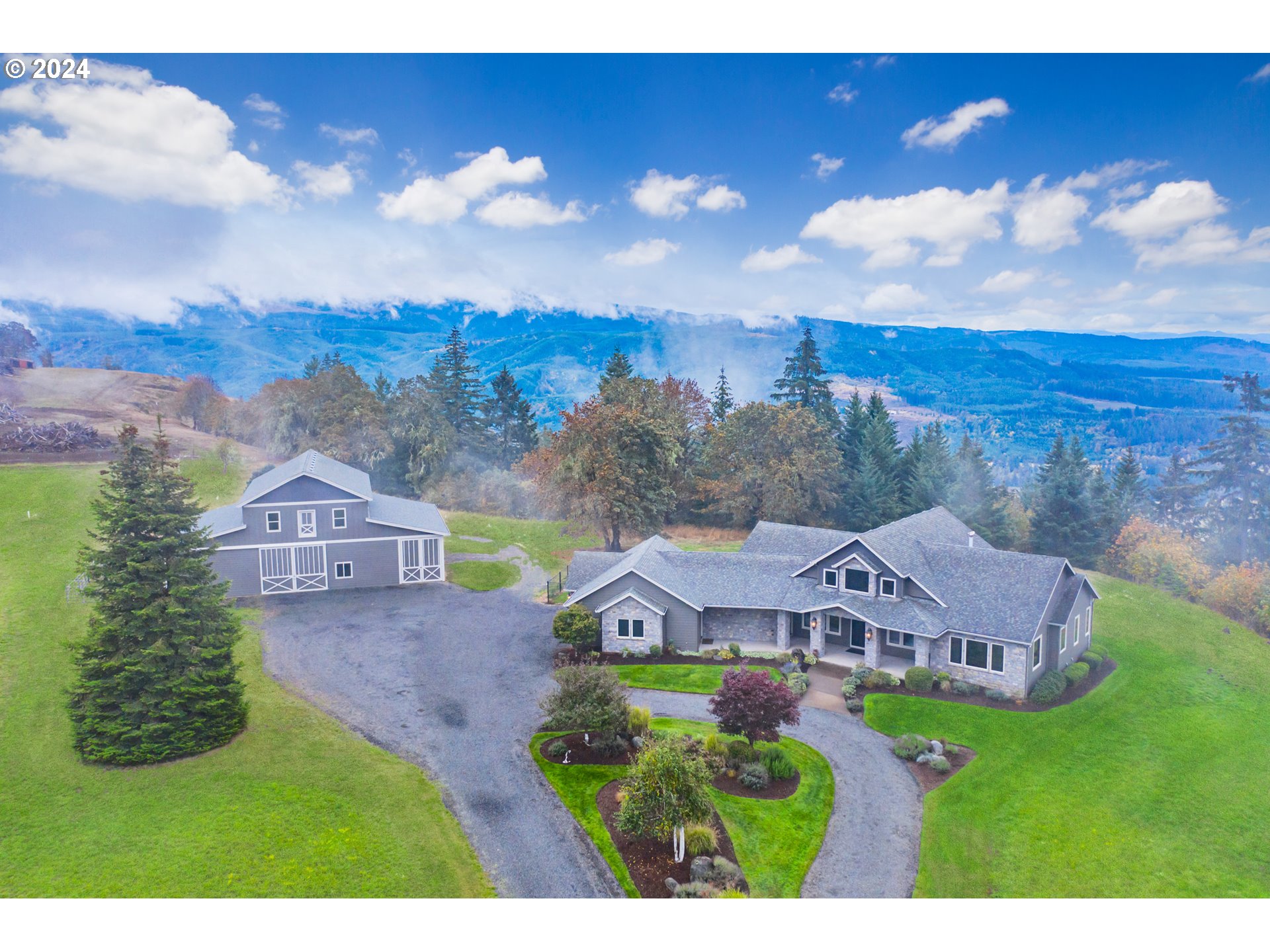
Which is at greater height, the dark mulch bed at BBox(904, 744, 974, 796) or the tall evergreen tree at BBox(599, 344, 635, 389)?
the tall evergreen tree at BBox(599, 344, 635, 389)

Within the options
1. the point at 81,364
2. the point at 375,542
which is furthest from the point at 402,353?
the point at 375,542

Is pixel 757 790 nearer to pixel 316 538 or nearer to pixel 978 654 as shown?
pixel 978 654

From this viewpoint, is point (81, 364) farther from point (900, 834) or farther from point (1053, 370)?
point (1053, 370)

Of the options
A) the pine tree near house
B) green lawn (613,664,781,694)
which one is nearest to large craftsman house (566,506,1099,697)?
green lawn (613,664,781,694)

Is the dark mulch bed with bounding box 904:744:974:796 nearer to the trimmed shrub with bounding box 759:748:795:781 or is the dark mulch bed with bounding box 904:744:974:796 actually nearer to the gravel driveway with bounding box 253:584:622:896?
the trimmed shrub with bounding box 759:748:795:781

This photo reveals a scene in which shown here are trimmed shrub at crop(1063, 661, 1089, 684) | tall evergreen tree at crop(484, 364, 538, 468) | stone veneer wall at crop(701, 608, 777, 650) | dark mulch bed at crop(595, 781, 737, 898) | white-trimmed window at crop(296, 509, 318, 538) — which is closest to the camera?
dark mulch bed at crop(595, 781, 737, 898)

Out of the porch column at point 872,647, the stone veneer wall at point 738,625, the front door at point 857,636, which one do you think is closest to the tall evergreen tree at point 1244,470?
the front door at point 857,636

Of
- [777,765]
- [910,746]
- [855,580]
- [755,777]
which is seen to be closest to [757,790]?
[755,777]
